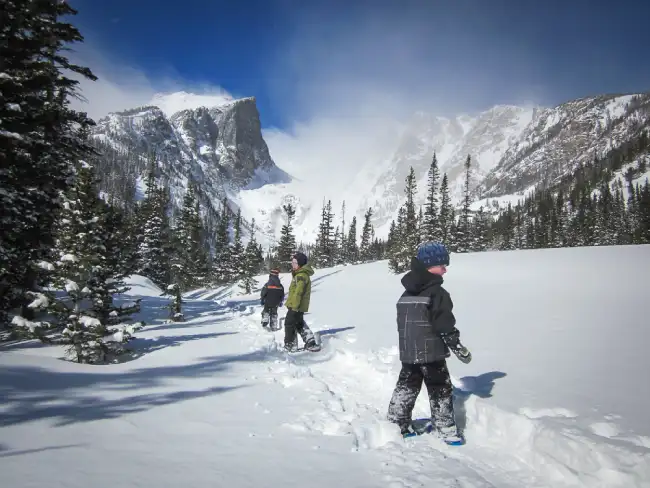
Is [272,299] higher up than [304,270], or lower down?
lower down

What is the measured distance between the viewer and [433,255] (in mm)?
4102

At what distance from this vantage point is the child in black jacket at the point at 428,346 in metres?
3.82

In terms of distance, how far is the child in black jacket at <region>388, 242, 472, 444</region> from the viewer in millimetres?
3820

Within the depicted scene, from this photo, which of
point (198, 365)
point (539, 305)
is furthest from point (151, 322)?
point (539, 305)

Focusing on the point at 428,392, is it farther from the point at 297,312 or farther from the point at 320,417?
the point at 297,312

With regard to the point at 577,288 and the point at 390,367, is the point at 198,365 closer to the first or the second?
the point at 390,367

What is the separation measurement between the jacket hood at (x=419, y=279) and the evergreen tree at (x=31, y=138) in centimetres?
860

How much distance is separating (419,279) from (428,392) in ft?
4.30

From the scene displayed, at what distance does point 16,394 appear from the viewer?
3.75 meters

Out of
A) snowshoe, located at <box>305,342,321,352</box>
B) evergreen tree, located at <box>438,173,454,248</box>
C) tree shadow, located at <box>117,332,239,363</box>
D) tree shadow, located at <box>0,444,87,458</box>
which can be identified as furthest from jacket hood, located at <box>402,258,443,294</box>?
evergreen tree, located at <box>438,173,454,248</box>

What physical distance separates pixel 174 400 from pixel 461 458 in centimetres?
343

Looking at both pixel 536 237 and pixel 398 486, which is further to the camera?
pixel 536 237

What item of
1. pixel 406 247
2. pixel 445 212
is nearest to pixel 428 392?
pixel 406 247

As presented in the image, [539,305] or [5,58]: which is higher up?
[5,58]
